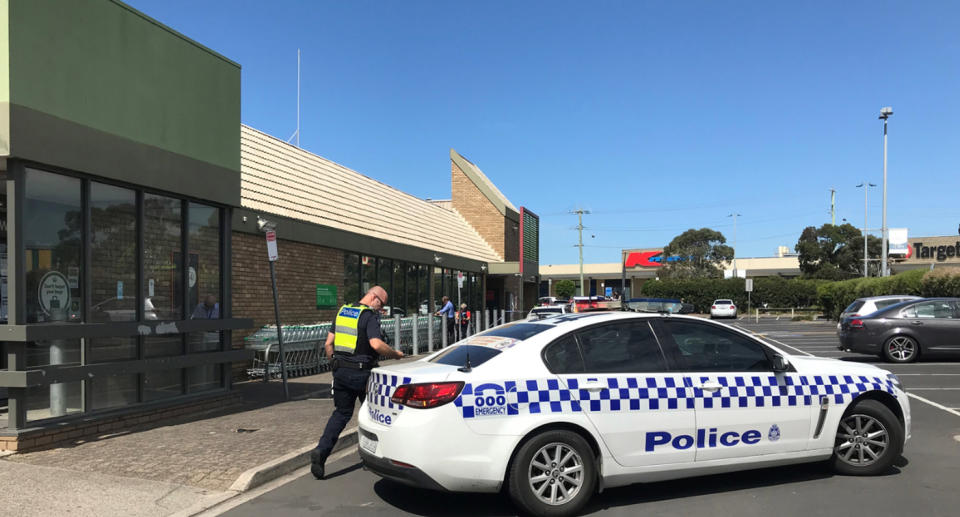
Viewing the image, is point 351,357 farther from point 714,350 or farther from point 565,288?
point 565,288

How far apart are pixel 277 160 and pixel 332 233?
9.91 feet

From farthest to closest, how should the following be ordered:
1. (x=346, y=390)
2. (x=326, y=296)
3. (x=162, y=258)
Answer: (x=326, y=296)
(x=162, y=258)
(x=346, y=390)

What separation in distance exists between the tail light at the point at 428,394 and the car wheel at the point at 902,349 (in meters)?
13.6

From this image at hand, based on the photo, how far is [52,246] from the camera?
25.2 feet

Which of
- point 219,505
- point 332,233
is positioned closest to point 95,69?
point 219,505

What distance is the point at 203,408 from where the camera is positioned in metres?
9.77

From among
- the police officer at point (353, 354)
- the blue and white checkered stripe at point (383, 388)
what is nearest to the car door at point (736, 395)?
the blue and white checkered stripe at point (383, 388)

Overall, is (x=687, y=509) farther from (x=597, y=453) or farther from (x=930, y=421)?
(x=930, y=421)

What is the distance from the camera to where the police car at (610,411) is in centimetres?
518

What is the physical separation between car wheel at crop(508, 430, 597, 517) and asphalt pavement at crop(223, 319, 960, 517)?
0.31 m

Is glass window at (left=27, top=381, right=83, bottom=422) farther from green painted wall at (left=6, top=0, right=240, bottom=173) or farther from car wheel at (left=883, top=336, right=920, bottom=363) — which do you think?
car wheel at (left=883, top=336, right=920, bottom=363)

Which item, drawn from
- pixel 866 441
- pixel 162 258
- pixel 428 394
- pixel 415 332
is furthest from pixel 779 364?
pixel 415 332

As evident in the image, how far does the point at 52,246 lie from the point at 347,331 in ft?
11.1

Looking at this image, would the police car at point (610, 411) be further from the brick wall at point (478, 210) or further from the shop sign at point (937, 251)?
the shop sign at point (937, 251)
